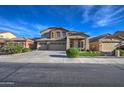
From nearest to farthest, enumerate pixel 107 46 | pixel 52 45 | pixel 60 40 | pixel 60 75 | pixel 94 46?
pixel 60 75 < pixel 107 46 < pixel 94 46 < pixel 60 40 < pixel 52 45

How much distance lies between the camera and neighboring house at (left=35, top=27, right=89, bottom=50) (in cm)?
3600

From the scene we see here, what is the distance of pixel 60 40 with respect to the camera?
38.9 metres

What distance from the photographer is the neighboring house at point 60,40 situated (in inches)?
1417

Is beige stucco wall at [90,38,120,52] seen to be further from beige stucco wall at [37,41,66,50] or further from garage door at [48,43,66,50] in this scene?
beige stucco wall at [37,41,66,50]

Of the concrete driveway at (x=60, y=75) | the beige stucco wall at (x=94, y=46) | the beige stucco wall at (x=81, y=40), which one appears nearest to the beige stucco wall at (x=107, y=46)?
the beige stucco wall at (x=94, y=46)

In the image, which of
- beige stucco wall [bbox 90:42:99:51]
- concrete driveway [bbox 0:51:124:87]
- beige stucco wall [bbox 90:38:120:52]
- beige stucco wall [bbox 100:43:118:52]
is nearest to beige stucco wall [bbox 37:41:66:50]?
beige stucco wall [bbox 90:42:99:51]

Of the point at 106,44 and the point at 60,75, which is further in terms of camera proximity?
the point at 106,44

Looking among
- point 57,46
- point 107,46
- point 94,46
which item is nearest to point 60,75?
point 107,46

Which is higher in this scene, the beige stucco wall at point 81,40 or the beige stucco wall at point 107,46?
the beige stucco wall at point 81,40

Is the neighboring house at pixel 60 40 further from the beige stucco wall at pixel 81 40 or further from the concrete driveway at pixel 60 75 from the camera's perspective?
the concrete driveway at pixel 60 75

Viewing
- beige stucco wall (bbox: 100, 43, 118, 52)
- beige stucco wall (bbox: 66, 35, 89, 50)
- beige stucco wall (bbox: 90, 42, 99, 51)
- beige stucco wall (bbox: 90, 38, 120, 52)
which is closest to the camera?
beige stucco wall (bbox: 90, 38, 120, 52)

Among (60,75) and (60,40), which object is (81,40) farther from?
(60,75)

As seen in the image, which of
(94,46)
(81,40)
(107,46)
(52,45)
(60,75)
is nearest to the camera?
(60,75)
